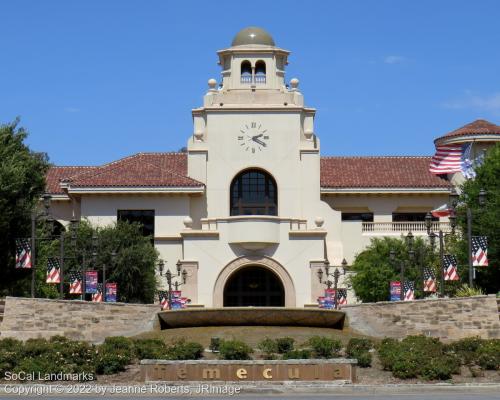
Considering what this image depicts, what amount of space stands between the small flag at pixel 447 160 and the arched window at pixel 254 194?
1012 centimetres

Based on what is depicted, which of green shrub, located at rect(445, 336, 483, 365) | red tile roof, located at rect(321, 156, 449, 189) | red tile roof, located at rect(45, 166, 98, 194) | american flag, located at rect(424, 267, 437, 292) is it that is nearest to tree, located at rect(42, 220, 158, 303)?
red tile roof, located at rect(45, 166, 98, 194)

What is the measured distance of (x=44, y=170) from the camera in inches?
2680

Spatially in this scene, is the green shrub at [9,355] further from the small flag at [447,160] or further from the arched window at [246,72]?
the small flag at [447,160]

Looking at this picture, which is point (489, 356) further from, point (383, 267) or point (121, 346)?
point (383, 267)

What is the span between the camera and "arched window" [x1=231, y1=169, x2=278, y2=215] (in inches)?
3169

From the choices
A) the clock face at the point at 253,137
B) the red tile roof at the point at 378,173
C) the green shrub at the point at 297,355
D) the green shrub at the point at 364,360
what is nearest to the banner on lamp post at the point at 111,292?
the clock face at the point at 253,137

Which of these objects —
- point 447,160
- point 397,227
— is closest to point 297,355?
point 397,227

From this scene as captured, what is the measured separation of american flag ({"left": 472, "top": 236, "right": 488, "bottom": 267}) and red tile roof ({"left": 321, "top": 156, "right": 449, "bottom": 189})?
94.5 ft

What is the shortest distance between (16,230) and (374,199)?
1103 inches

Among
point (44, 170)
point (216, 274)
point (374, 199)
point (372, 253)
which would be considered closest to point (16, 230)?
point (44, 170)

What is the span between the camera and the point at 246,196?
8088 centimetres

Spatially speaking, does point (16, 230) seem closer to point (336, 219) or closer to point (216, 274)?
point (216, 274)

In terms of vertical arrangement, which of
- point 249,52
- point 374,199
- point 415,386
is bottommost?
point 415,386

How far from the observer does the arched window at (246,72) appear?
81.6 m
